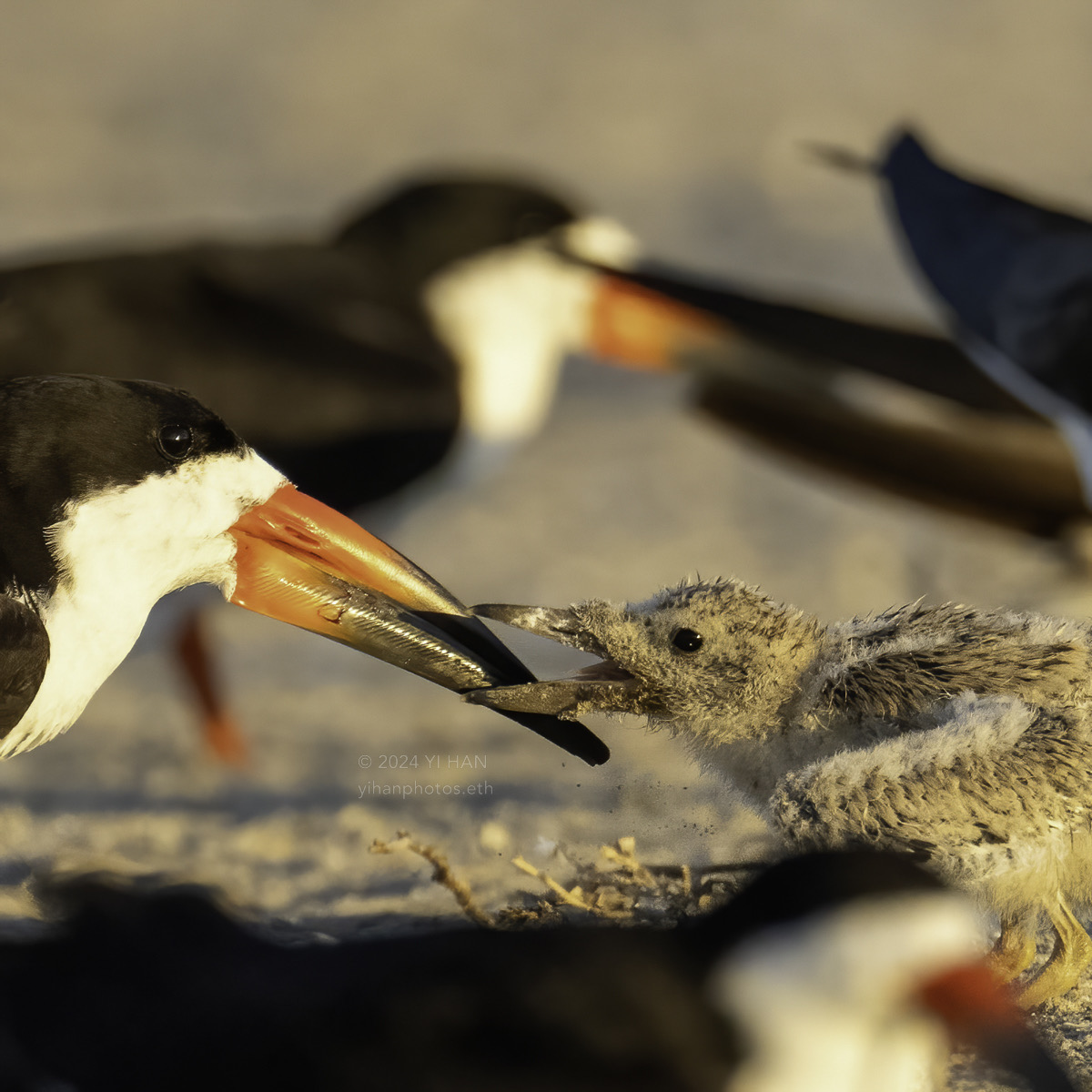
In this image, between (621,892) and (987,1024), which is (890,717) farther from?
(621,892)

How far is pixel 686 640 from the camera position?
206cm

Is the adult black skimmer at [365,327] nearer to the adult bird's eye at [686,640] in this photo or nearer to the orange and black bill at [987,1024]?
the adult bird's eye at [686,640]

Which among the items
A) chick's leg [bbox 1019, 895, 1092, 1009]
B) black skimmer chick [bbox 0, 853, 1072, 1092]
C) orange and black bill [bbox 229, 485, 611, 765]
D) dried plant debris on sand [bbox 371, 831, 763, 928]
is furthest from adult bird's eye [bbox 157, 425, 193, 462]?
chick's leg [bbox 1019, 895, 1092, 1009]

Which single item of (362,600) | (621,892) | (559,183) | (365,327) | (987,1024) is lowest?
(559,183)

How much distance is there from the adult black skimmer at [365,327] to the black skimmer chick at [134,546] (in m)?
1.26

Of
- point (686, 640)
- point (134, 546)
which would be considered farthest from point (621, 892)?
point (134, 546)

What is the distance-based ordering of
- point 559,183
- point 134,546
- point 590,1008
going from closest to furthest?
point 590,1008 < point 134,546 < point 559,183

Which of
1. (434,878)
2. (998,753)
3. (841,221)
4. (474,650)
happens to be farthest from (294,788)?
(841,221)

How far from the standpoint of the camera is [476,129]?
8609mm

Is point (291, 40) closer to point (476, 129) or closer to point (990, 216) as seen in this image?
point (476, 129)

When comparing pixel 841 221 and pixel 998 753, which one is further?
pixel 841 221

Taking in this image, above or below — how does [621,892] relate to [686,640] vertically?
below

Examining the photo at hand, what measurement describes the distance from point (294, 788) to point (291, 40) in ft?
26.6

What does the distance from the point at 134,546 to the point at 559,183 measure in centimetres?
587
